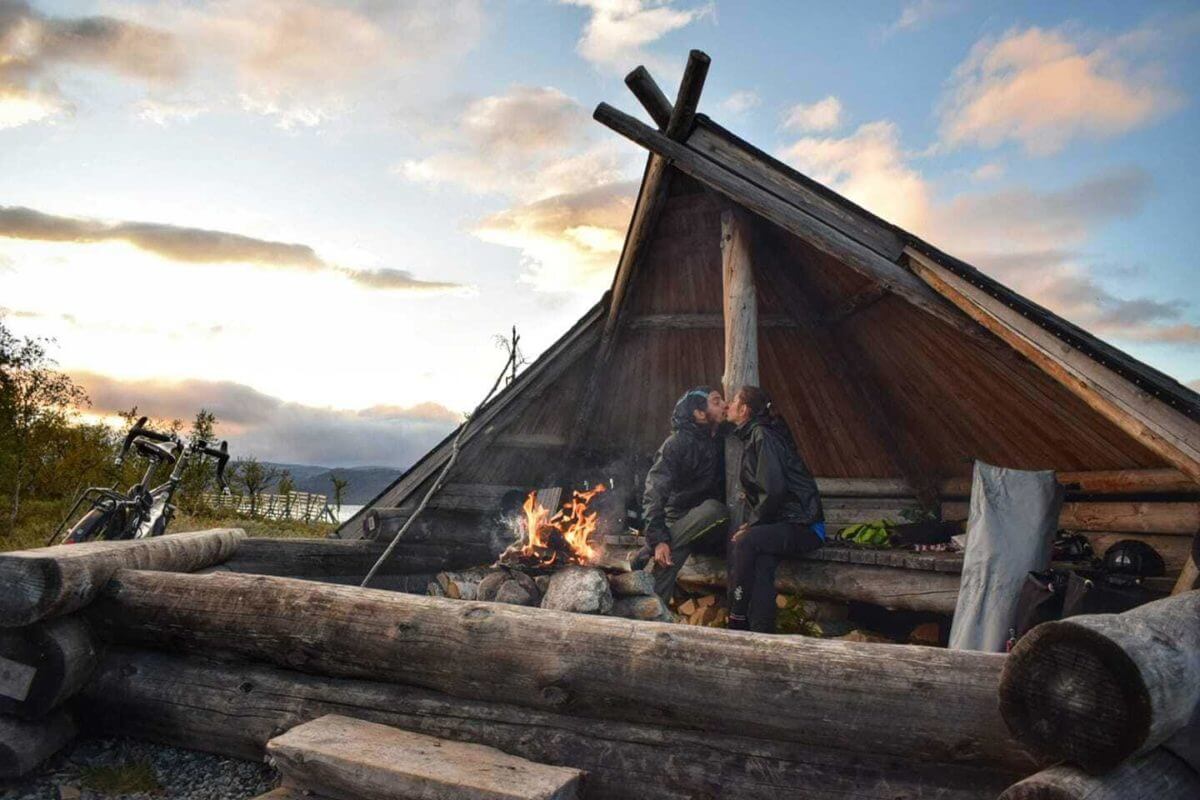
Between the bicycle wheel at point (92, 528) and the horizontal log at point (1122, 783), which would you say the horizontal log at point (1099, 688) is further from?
the bicycle wheel at point (92, 528)

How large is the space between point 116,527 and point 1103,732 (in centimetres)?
583

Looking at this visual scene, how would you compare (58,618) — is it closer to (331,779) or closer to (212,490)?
(331,779)

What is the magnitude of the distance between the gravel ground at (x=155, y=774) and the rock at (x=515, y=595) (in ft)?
8.60

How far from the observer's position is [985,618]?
4605mm

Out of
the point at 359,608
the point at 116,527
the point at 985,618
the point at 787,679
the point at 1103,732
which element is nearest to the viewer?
the point at 1103,732

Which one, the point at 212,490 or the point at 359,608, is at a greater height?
the point at 359,608

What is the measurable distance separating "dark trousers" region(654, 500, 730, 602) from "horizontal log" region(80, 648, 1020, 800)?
3.14 meters

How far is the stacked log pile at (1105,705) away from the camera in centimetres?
193

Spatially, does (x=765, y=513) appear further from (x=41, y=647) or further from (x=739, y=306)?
(x=41, y=647)

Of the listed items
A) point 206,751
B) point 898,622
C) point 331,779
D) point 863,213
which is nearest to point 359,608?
point 331,779

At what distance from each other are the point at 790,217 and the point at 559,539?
3344mm

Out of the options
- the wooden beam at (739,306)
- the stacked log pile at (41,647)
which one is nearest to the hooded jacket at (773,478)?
the wooden beam at (739,306)

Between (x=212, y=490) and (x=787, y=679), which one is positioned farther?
(x=212, y=490)

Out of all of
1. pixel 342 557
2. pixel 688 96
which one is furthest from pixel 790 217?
pixel 342 557
